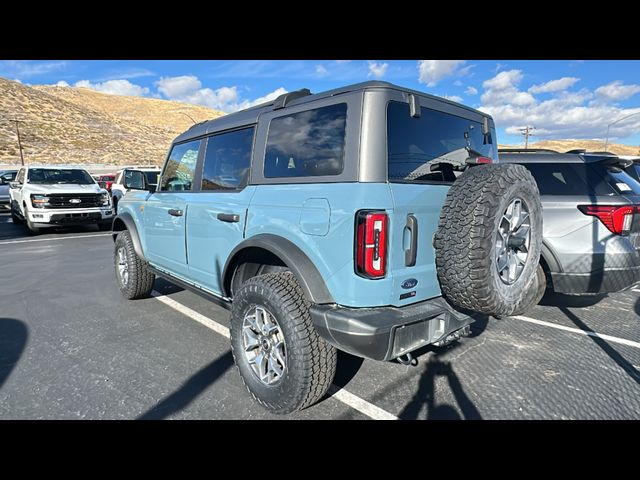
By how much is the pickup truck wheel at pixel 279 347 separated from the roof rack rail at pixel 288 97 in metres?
1.21

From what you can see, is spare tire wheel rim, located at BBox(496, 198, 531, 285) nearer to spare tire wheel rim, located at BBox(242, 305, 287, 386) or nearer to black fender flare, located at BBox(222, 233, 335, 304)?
black fender flare, located at BBox(222, 233, 335, 304)

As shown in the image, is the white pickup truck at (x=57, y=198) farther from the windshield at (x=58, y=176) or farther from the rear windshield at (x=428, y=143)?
the rear windshield at (x=428, y=143)

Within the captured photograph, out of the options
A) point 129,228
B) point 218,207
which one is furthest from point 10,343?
point 218,207

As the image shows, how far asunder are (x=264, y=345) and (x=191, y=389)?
69cm

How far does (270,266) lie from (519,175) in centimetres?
181

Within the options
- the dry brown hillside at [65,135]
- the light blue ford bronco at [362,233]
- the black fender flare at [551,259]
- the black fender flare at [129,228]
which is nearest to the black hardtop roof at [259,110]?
the light blue ford bronco at [362,233]

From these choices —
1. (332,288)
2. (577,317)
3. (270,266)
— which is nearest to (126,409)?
(270,266)

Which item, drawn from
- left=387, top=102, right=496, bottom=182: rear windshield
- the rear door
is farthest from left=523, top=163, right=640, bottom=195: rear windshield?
the rear door

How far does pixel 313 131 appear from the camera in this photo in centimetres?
242

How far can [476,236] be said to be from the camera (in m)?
2.08
